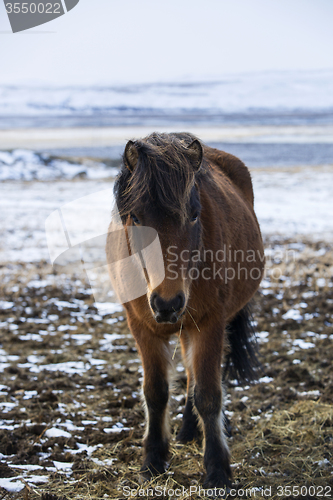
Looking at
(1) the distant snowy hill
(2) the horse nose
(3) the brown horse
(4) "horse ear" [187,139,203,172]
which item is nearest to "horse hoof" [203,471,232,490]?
(3) the brown horse

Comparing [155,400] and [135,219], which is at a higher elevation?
[135,219]

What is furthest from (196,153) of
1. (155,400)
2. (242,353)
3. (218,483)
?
(242,353)

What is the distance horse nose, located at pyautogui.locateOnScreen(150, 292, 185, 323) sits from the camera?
201 centimetres

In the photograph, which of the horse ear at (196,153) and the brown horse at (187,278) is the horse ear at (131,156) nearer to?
the brown horse at (187,278)

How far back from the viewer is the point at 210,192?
295 cm

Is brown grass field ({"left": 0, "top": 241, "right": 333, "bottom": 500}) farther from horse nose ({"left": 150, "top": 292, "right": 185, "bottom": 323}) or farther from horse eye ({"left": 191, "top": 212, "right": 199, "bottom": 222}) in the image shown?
horse eye ({"left": 191, "top": 212, "right": 199, "bottom": 222})

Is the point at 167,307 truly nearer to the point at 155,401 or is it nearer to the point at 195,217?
the point at 195,217

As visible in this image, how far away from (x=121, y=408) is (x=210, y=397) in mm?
1270

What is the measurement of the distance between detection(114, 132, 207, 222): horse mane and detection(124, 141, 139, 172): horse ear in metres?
0.02

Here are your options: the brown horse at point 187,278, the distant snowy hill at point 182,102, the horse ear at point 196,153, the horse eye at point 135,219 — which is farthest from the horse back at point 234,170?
the distant snowy hill at point 182,102

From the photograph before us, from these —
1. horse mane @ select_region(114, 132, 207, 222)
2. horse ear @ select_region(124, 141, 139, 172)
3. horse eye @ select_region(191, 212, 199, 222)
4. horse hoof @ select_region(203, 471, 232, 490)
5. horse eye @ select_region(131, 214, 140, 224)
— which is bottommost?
horse hoof @ select_region(203, 471, 232, 490)

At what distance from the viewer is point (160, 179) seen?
214cm

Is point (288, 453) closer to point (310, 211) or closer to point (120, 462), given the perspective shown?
point (120, 462)

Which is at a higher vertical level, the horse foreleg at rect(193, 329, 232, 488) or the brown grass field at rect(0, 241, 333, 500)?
the horse foreleg at rect(193, 329, 232, 488)
